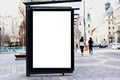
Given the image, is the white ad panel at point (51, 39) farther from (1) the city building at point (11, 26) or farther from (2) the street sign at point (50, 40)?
(1) the city building at point (11, 26)

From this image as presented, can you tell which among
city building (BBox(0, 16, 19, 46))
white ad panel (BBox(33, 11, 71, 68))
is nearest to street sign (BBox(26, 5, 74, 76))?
white ad panel (BBox(33, 11, 71, 68))

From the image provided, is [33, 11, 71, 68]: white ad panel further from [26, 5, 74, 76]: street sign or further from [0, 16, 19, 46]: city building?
[0, 16, 19, 46]: city building

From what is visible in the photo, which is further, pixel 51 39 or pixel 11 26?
pixel 11 26

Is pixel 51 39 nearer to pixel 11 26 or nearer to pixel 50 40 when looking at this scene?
pixel 50 40

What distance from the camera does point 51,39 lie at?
1477 cm

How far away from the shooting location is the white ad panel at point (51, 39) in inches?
579

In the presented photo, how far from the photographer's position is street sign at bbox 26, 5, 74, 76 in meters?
14.7

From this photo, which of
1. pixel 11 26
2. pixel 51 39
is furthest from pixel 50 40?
pixel 11 26

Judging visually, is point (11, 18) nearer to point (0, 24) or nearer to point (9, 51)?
point (0, 24)

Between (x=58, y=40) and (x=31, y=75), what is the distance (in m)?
1.92

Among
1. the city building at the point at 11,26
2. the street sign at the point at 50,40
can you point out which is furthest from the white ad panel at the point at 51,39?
the city building at the point at 11,26

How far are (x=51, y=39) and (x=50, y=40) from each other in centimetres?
5

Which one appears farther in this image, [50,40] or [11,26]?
[11,26]

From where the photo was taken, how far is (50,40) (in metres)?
14.8
